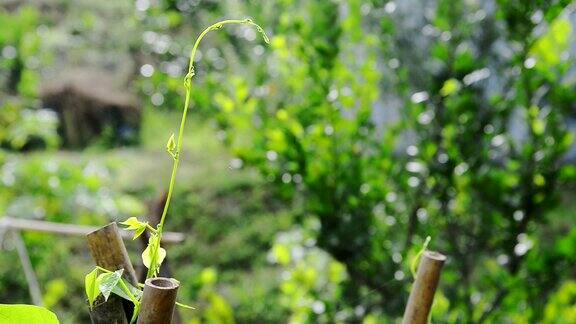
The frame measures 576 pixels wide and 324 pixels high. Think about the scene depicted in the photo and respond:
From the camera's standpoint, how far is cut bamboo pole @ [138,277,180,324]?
1.79 feet

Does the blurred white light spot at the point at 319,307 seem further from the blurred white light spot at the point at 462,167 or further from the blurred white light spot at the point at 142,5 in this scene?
the blurred white light spot at the point at 142,5

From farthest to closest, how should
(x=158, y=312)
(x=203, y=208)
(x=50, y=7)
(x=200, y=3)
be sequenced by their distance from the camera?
(x=50, y=7), (x=203, y=208), (x=200, y=3), (x=158, y=312)

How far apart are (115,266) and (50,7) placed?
23.2 feet

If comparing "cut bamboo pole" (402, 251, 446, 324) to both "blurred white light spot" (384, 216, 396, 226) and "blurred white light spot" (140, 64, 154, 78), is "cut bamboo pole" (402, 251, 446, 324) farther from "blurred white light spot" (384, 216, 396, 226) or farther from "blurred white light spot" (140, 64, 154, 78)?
"blurred white light spot" (140, 64, 154, 78)

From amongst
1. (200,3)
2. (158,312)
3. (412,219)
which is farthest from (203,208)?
(158,312)

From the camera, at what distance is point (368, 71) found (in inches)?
69.2

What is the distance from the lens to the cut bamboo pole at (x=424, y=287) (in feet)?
2.38

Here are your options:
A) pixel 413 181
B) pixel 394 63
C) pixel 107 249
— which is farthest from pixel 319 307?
pixel 107 249

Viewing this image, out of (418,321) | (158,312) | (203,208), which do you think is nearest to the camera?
(158,312)

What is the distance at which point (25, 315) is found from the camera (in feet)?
1.86

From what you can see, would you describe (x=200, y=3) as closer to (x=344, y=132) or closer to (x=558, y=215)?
(x=344, y=132)

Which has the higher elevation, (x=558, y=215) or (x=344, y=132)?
(x=344, y=132)

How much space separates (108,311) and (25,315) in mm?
61

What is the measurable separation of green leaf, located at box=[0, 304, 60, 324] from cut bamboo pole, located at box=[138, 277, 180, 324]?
74 millimetres
